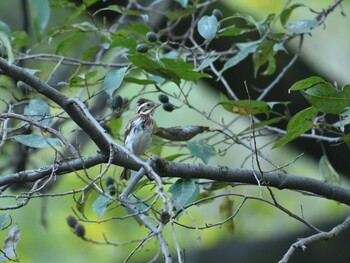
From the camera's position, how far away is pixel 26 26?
4.38m

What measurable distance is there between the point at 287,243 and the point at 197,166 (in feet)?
7.98

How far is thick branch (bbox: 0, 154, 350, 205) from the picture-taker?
2486mm

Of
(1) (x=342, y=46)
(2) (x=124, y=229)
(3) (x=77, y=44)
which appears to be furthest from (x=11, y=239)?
(1) (x=342, y=46)

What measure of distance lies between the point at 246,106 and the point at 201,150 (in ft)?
0.83

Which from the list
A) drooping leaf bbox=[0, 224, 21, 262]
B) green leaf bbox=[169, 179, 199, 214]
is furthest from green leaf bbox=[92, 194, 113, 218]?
drooping leaf bbox=[0, 224, 21, 262]

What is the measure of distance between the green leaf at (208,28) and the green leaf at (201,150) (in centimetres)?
42

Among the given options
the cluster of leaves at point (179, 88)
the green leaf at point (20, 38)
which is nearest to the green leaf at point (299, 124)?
the cluster of leaves at point (179, 88)

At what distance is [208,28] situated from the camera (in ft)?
9.93

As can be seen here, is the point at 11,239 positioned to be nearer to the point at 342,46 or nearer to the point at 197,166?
the point at 197,166

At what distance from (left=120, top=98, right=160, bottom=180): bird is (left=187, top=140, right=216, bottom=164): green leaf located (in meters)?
0.36

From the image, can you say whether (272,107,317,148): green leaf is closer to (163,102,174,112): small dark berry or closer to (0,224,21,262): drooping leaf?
(163,102,174,112): small dark berry

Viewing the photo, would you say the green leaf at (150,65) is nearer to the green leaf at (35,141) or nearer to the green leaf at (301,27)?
the green leaf at (35,141)

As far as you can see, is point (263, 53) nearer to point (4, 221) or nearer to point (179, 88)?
point (179, 88)

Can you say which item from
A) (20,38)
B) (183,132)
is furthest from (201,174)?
(20,38)
